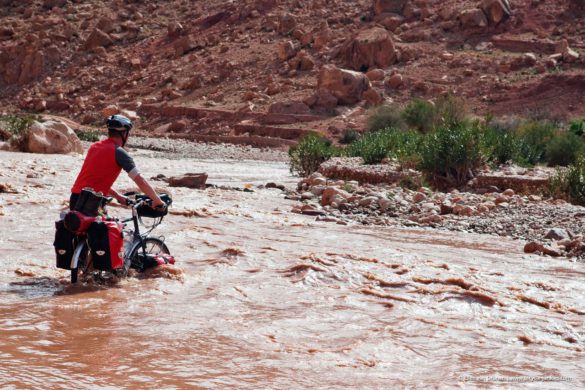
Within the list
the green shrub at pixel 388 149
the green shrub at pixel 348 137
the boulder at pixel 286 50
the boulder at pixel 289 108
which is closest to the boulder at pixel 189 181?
the green shrub at pixel 388 149

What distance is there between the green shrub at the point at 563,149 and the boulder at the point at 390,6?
24.3m

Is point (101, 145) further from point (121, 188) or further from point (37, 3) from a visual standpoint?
point (37, 3)

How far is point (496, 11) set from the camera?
134ft

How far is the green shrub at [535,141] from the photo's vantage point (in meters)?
19.1

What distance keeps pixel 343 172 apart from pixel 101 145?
12.4 m

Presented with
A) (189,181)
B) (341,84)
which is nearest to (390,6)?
(341,84)

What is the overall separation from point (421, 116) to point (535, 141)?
7.37 m

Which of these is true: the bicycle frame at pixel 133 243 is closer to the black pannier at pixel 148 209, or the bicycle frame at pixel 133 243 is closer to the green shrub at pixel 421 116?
the black pannier at pixel 148 209

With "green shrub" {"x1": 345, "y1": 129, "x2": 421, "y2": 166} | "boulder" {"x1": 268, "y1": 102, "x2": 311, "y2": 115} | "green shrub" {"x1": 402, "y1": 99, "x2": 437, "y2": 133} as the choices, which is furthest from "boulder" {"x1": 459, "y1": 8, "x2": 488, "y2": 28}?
"green shrub" {"x1": 345, "y1": 129, "x2": 421, "y2": 166}

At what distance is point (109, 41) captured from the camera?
4878 cm

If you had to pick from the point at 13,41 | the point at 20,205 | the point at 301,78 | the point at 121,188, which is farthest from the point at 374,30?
the point at 20,205

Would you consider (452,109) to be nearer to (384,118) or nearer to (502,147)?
(384,118)

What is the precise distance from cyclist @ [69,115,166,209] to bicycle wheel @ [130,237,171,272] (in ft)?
2.31

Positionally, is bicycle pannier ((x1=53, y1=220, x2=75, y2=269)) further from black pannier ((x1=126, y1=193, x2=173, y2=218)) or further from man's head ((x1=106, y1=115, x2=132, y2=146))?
Result: man's head ((x1=106, y1=115, x2=132, y2=146))
